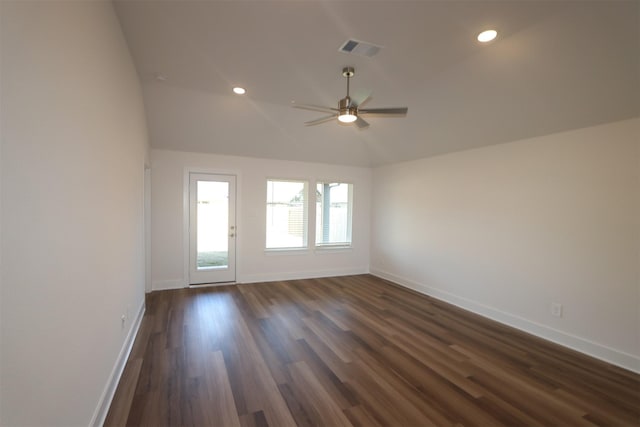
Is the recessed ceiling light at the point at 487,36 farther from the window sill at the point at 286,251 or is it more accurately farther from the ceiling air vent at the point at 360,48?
the window sill at the point at 286,251

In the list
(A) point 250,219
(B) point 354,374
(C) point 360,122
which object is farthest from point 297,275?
(C) point 360,122

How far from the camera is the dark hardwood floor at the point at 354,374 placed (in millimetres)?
2104

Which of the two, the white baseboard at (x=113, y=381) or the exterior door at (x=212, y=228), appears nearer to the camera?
the white baseboard at (x=113, y=381)

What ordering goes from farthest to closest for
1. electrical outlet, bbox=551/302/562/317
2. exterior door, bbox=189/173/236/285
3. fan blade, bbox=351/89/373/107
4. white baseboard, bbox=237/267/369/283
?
1. white baseboard, bbox=237/267/369/283
2. exterior door, bbox=189/173/236/285
3. electrical outlet, bbox=551/302/562/317
4. fan blade, bbox=351/89/373/107

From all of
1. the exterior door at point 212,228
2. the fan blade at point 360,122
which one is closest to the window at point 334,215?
the exterior door at point 212,228

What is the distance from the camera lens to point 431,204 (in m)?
5.10

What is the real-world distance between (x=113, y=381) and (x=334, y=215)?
5004 mm

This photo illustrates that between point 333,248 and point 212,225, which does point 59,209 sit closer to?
point 212,225

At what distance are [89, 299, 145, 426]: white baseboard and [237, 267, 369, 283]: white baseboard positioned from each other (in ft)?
8.12

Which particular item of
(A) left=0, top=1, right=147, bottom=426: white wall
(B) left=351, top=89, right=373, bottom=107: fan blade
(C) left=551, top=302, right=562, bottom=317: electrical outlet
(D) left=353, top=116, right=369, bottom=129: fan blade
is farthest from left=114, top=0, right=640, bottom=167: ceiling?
(C) left=551, top=302, right=562, bottom=317: electrical outlet

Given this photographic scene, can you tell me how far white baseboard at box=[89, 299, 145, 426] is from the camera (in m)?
1.90

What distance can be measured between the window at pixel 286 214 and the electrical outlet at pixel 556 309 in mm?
4260

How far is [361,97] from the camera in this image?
2684mm

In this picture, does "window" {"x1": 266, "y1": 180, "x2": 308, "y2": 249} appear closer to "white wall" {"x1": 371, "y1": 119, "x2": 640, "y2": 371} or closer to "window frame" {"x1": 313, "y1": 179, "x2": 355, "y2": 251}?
"window frame" {"x1": 313, "y1": 179, "x2": 355, "y2": 251}
